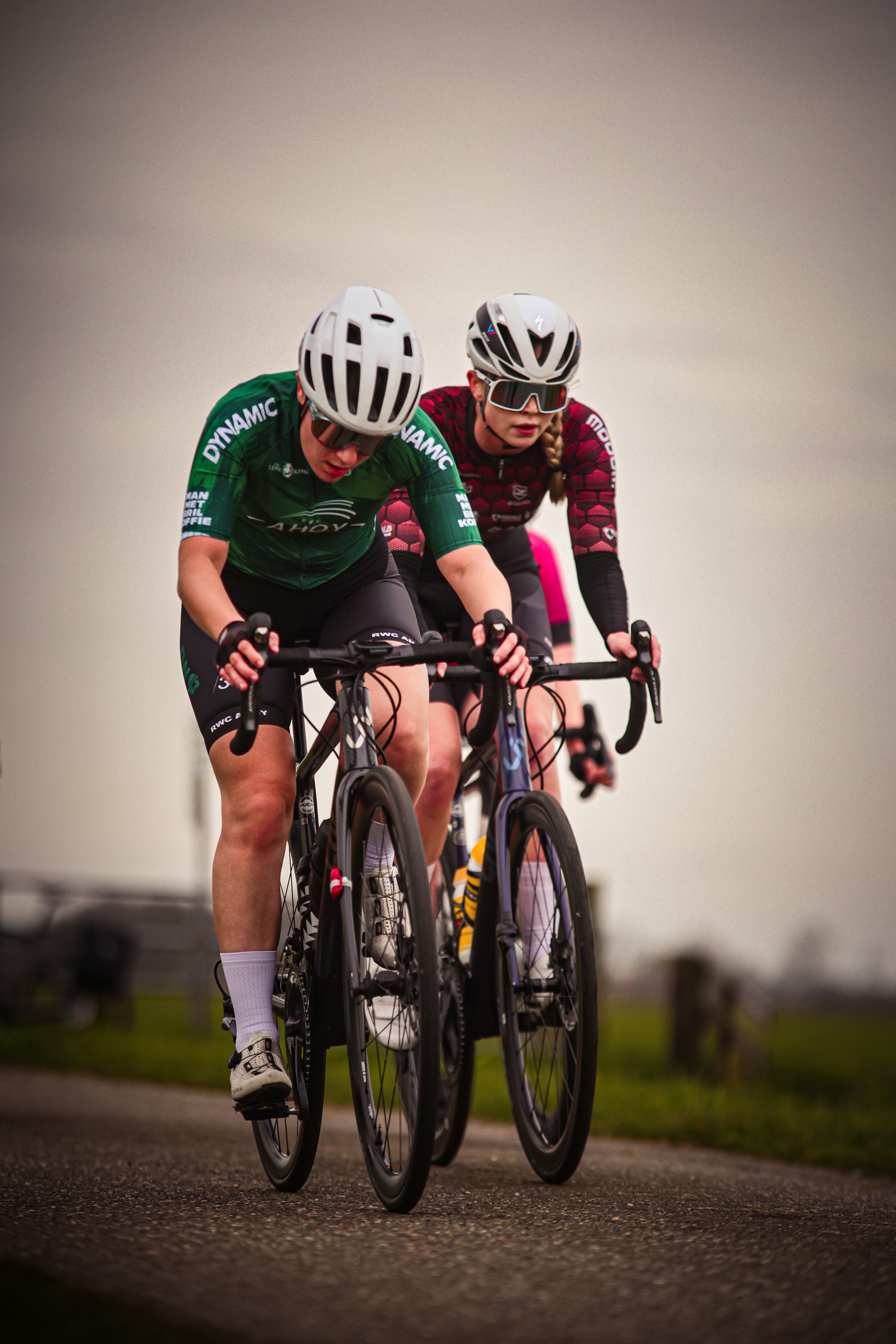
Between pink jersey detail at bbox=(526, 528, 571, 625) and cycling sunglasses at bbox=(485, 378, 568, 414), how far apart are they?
1.51m

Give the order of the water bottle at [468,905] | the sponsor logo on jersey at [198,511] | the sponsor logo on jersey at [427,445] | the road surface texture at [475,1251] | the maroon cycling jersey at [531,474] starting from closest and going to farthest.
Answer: the road surface texture at [475,1251]
the sponsor logo on jersey at [198,511]
the sponsor logo on jersey at [427,445]
the water bottle at [468,905]
the maroon cycling jersey at [531,474]

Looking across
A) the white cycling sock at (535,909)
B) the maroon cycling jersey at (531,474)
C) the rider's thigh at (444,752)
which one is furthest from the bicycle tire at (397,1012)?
the maroon cycling jersey at (531,474)

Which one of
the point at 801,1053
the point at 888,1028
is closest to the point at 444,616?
the point at 801,1053

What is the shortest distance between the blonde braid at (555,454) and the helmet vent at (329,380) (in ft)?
4.42

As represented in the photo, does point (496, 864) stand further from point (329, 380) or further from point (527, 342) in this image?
point (527, 342)

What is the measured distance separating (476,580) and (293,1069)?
5.09 feet

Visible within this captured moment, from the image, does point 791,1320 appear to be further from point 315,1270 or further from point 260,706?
point 260,706

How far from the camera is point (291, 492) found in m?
3.89

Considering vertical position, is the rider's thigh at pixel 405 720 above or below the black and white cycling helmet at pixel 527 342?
below

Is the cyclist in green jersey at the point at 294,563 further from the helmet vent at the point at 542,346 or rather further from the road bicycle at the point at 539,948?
the helmet vent at the point at 542,346

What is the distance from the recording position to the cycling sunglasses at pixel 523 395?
15.1 ft

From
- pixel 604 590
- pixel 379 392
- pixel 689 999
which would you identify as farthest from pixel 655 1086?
pixel 379 392

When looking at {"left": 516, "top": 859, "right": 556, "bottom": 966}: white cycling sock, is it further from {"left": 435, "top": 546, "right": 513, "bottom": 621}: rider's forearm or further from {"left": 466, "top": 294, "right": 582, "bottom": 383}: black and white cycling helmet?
{"left": 466, "top": 294, "right": 582, "bottom": 383}: black and white cycling helmet

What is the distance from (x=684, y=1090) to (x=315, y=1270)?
19.7 feet
